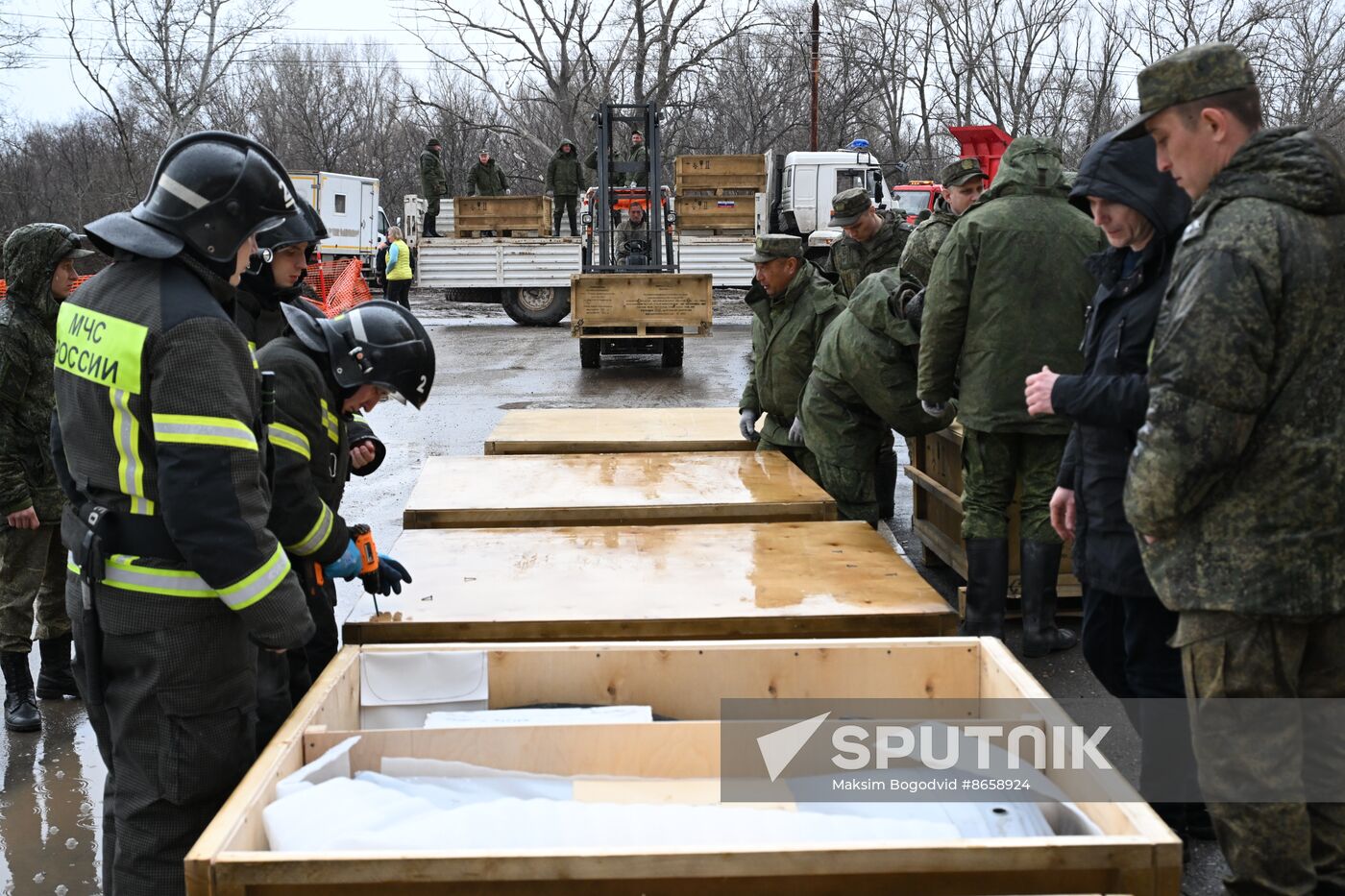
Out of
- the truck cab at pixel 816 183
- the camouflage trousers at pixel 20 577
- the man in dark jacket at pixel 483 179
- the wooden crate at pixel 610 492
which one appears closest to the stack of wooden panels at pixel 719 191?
the truck cab at pixel 816 183

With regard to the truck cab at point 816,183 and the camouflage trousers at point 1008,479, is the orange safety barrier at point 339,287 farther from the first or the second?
the camouflage trousers at point 1008,479

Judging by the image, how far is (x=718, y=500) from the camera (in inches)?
168

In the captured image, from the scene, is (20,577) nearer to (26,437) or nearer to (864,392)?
(26,437)

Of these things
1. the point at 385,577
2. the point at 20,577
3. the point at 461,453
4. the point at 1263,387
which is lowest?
the point at 461,453

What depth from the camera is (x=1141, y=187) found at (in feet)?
10.1

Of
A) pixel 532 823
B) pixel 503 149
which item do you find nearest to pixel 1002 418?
pixel 532 823

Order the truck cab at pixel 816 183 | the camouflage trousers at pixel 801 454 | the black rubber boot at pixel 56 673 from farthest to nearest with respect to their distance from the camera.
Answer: the truck cab at pixel 816 183 → the camouflage trousers at pixel 801 454 → the black rubber boot at pixel 56 673

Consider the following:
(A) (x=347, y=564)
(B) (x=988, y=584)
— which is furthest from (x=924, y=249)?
(A) (x=347, y=564)

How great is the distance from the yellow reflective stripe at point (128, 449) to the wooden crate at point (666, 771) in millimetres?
526

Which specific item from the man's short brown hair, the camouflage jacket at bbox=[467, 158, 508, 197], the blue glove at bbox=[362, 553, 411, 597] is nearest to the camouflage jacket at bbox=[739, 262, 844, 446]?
the blue glove at bbox=[362, 553, 411, 597]

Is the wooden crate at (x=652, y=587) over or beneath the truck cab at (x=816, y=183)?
beneath

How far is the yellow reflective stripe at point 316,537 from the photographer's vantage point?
2842 mm

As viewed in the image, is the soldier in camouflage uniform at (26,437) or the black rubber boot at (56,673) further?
the black rubber boot at (56,673)

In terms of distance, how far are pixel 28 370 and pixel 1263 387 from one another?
156 inches
